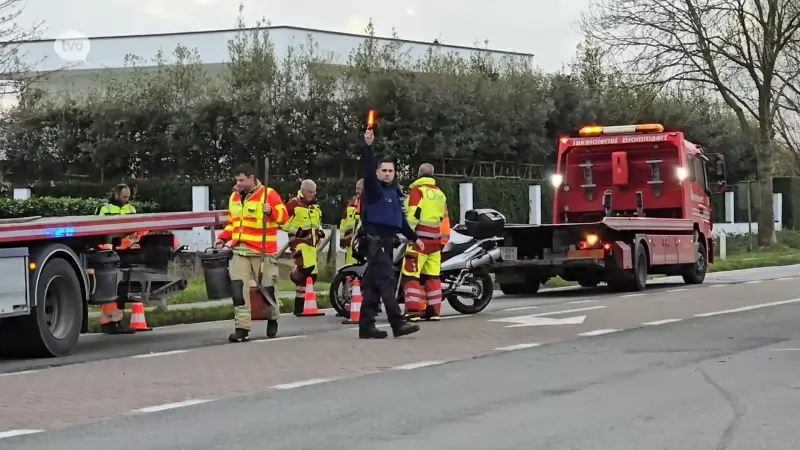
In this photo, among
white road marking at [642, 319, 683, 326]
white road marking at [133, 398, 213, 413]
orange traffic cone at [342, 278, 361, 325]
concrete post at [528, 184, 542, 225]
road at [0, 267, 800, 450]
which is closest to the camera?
road at [0, 267, 800, 450]

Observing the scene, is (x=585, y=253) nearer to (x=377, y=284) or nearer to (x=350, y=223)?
(x=350, y=223)

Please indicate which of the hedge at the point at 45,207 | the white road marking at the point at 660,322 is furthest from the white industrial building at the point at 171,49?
the white road marking at the point at 660,322

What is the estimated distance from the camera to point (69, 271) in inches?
496

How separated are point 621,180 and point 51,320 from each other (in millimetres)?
13010

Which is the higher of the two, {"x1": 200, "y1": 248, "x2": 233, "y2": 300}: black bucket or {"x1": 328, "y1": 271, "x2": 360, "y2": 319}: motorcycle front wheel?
{"x1": 200, "y1": 248, "x2": 233, "y2": 300}: black bucket

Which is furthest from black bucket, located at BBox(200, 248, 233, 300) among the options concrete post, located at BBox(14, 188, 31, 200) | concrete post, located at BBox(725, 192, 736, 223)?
concrete post, located at BBox(725, 192, 736, 223)

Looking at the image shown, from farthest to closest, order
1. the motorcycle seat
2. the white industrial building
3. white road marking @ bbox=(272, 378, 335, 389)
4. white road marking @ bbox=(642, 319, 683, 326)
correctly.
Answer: the white industrial building → the motorcycle seat → white road marking @ bbox=(642, 319, 683, 326) → white road marking @ bbox=(272, 378, 335, 389)

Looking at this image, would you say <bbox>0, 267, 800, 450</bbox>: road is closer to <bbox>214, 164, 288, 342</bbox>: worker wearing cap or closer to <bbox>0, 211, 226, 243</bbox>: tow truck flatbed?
<bbox>214, 164, 288, 342</bbox>: worker wearing cap

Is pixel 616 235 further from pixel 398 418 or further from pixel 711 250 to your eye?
pixel 398 418

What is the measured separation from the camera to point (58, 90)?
4094 cm

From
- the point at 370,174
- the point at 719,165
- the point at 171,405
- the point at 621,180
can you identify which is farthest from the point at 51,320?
the point at 719,165

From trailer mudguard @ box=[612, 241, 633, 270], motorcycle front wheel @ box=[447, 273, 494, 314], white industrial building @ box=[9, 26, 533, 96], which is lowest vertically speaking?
motorcycle front wheel @ box=[447, 273, 494, 314]

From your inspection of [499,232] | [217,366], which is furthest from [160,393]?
[499,232]

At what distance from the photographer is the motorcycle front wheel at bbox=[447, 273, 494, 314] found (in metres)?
16.2
